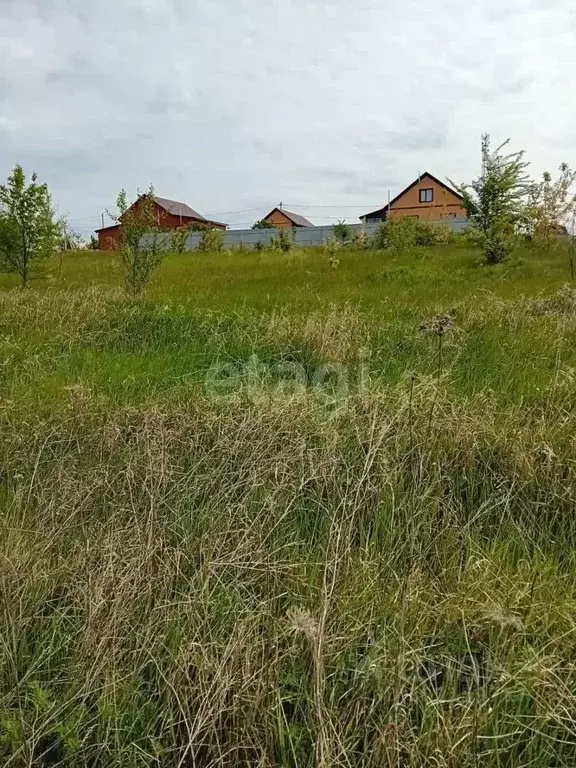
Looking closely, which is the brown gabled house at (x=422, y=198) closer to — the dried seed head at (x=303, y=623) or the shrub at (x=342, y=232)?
the shrub at (x=342, y=232)

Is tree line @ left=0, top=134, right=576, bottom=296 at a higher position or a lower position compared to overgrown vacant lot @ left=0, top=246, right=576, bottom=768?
higher

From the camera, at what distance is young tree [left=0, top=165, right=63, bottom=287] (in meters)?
11.2

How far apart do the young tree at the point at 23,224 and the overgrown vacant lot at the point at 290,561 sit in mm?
7301

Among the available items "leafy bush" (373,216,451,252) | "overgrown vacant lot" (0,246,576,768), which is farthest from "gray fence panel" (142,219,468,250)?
"overgrown vacant lot" (0,246,576,768)

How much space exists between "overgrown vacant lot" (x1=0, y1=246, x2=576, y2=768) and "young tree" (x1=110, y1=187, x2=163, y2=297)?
4029 mm

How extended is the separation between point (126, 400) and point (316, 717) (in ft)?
9.67

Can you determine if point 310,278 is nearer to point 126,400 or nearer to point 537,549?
point 126,400

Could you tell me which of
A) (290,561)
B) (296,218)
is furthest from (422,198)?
(290,561)

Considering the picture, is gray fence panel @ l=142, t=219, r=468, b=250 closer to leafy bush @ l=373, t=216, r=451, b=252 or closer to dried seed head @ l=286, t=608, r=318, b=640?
leafy bush @ l=373, t=216, r=451, b=252

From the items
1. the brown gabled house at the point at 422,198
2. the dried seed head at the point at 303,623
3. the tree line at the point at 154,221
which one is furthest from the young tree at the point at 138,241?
the brown gabled house at the point at 422,198

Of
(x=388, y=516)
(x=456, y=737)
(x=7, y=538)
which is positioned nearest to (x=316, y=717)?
(x=456, y=737)

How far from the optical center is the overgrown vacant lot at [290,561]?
1.75 metres

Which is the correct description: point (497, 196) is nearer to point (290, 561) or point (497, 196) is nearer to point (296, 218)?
point (290, 561)

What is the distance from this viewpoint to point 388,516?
277 cm
